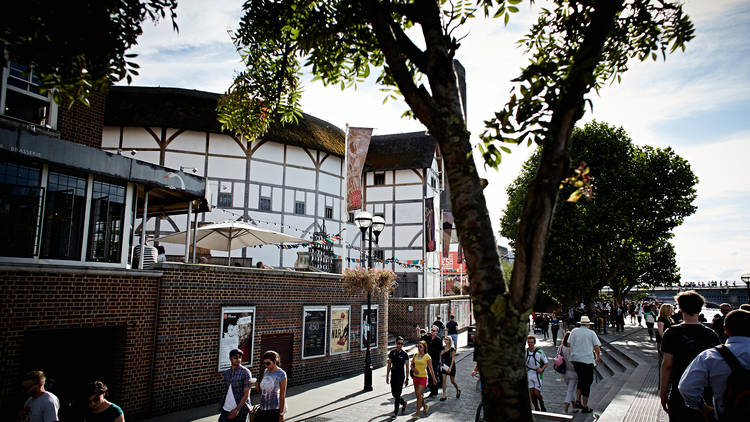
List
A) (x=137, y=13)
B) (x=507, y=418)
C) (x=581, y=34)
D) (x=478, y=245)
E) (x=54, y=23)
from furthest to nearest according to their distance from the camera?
(x=581, y=34) → (x=137, y=13) → (x=54, y=23) → (x=478, y=245) → (x=507, y=418)

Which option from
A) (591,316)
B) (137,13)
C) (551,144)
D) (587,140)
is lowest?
(591,316)

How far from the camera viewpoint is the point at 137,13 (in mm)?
3512

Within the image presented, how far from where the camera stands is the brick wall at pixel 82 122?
9492 mm

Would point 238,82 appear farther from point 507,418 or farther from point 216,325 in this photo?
point 216,325

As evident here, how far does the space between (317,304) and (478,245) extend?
1243 centimetres

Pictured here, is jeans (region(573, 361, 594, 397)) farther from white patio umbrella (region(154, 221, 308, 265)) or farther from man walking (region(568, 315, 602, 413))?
white patio umbrella (region(154, 221, 308, 265))

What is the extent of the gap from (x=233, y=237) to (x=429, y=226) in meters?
15.6

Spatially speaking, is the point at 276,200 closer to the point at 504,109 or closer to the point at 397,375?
the point at 397,375

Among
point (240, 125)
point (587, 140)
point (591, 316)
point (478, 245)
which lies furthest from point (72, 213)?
point (591, 316)

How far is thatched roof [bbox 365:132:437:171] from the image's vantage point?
29297 millimetres

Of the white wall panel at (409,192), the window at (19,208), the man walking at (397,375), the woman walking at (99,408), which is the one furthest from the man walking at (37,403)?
the white wall panel at (409,192)

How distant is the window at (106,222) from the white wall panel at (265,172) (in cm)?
1244

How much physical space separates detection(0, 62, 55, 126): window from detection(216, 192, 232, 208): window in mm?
12375

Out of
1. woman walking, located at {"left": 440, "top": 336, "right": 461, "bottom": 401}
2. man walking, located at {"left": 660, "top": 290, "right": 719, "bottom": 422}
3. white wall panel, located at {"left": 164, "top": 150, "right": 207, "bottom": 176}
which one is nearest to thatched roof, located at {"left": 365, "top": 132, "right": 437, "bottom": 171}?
white wall panel, located at {"left": 164, "top": 150, "right": 207, "bottom": 176}
